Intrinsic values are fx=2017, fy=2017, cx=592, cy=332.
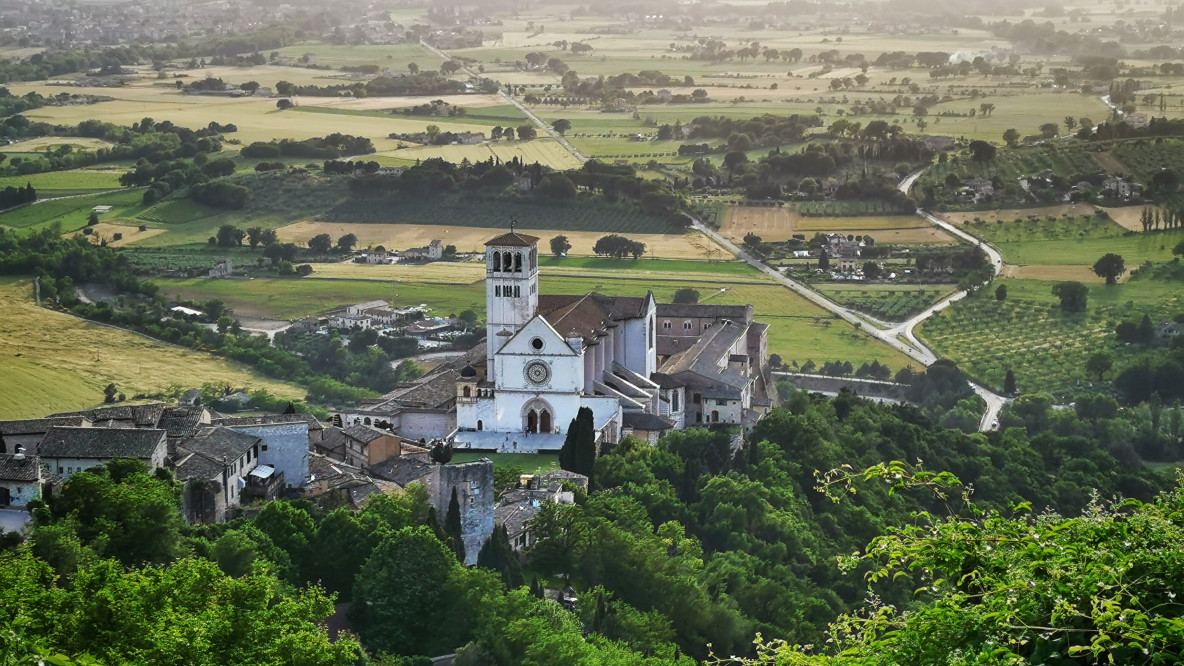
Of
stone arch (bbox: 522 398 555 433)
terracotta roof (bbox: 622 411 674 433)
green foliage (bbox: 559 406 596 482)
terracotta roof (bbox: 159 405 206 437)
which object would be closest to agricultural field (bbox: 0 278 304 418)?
terracotta roof (bbox: 159 405 206 437)

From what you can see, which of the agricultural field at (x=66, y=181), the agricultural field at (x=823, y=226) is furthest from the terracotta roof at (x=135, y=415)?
the agricultural field at (x=66, y=181)

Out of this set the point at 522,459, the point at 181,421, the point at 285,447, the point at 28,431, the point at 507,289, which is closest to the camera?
the point at 28,431

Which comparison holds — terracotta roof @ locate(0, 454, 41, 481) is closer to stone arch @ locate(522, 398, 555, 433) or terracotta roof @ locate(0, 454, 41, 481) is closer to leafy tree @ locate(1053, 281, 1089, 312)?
stone arch @ locate(522, 398, 555, 433)

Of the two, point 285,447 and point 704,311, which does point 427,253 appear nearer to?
point 704,311

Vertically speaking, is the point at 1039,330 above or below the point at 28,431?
below

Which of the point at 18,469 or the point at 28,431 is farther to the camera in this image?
the point at 28,431

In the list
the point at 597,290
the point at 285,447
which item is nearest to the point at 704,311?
the point at 597,290
